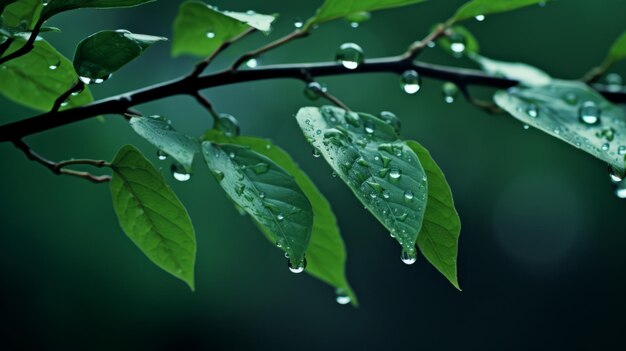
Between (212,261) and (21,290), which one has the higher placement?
(212,261)

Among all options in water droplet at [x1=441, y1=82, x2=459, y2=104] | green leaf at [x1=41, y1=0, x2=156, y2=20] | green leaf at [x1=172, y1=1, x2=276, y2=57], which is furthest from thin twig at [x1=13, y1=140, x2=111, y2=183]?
water droplet at [x1=441, y1=82, x2=459, y2=104]

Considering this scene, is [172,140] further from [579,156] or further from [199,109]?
[579,156]

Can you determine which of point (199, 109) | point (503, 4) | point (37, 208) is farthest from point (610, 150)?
point (37, 208)

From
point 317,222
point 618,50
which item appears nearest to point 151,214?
point 317,222

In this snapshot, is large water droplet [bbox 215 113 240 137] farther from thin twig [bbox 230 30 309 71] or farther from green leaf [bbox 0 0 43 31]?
green leaf [bbox 0 0 43 31]

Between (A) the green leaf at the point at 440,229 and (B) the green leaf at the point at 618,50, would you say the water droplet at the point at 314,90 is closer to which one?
(A) the green leaf at the point at 440,229
